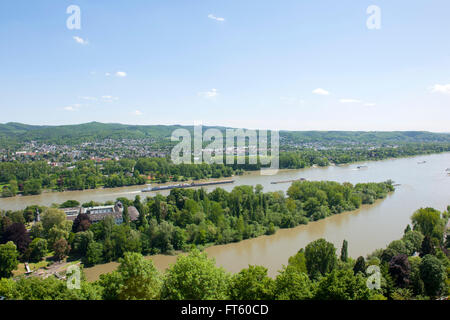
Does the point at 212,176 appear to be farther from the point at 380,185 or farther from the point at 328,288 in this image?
the point at 328,288

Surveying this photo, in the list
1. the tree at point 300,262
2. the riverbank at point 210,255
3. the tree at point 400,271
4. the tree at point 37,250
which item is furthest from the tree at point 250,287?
the tree at point 37,250

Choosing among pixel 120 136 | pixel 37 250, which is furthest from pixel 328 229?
pixel 120 136

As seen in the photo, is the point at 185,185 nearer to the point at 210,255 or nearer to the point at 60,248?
the point at 210,255

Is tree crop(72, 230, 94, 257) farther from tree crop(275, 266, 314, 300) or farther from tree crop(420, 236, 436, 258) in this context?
tree crop(420, 236, 436, 258)

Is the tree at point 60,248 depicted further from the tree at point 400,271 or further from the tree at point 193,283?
the tree at point 400,271

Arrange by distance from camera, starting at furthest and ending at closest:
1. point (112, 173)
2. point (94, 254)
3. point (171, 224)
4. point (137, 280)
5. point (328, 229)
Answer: point (112, 173) < point (328, 229) < point (171, 224) < point (94, 254) < point (137, 280)
